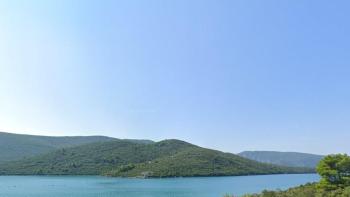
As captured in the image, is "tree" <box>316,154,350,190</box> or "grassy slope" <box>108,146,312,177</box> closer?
"tree" <box>316,154,350,190</box>

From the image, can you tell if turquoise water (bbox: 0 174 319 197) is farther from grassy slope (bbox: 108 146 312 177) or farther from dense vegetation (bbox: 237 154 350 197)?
grassy slope (bbox: 108 146 312 177)

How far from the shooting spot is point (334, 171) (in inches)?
1784

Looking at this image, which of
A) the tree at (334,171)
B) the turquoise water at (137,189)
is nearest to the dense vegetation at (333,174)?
the tree at (334,171)

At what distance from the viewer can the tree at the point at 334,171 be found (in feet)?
146

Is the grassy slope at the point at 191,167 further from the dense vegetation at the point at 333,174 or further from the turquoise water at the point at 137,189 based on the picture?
the dense vegetation at the point at 333,174

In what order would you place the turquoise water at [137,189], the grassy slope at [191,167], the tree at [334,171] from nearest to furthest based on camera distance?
1. the tree at [334,171]
2. the turquoise water at [137,189]
3. the grassy slope at [191,167]

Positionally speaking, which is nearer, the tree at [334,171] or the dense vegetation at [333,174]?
the dense vegetation at [333,174]

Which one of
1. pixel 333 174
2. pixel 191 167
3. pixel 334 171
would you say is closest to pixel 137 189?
pixel 333 174

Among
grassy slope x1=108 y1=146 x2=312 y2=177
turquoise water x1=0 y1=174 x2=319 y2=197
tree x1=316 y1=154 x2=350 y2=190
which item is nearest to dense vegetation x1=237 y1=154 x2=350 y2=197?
tree x1=316 y1=154 x2=350 y2=190

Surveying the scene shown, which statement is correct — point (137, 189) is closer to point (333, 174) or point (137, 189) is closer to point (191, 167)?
point (333, 174)

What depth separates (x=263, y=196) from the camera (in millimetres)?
37594

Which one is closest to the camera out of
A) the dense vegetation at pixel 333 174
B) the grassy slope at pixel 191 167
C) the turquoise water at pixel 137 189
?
the dense vegetation at pixel 333 174

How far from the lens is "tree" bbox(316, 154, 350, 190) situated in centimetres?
4459

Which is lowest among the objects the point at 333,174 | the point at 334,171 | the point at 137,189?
the point at 137,189
